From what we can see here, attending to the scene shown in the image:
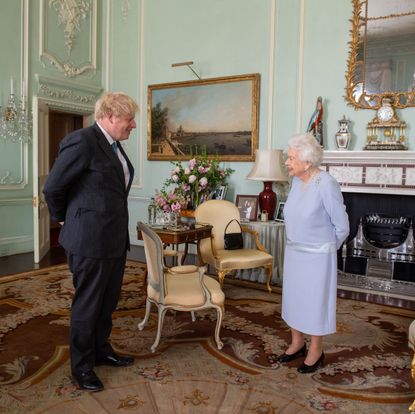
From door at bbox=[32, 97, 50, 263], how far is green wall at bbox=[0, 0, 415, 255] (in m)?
0.40

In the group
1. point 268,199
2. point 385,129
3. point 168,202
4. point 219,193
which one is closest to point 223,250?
point 168,202

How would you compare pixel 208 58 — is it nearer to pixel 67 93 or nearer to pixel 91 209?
pixel 67 93

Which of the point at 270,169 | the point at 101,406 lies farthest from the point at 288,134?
the point at 101,406

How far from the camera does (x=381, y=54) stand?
520 centimetres

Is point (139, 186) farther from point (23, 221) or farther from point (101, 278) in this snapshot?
point (101, 278)

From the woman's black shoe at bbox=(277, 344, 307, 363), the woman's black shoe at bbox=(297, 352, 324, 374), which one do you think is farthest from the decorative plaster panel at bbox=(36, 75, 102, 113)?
the woman's black shoe at bbox=(297, 352, 324, 374)

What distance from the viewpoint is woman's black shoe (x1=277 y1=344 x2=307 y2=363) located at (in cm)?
300

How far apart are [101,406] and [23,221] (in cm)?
483

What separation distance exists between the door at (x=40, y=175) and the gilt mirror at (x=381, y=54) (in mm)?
4021

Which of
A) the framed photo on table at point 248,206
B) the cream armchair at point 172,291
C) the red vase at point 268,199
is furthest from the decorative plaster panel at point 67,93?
the cream armchair at point 172,291

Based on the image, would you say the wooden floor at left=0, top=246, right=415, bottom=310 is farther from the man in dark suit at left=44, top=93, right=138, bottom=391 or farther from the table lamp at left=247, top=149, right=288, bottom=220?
the man in dark suit at left=44, top=93, right=138, bottom=391

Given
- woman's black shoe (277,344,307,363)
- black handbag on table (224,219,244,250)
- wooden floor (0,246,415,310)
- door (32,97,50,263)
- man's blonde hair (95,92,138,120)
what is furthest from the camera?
door (32,97,50,263)

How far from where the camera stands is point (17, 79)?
631 centimetres

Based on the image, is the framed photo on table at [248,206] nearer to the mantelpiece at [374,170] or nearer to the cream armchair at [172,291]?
the mantelpiece at [374,170]
